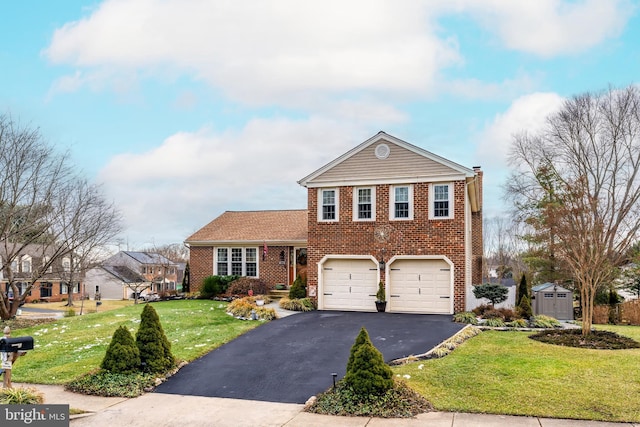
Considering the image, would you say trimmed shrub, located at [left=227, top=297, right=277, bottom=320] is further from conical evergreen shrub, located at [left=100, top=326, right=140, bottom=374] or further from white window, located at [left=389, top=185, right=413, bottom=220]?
conical evergreen shrub, located at [left=100, top=326, right=140, bottom=374]

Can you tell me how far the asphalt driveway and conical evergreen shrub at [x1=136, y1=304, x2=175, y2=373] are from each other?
0.41m

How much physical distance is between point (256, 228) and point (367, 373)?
19.6 meters

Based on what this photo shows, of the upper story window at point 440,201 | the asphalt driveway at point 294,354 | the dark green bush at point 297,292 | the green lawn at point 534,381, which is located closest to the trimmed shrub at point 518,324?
the asphalt driveway at point 294,354

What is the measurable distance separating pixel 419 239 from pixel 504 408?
11670 millimetres

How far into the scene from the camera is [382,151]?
2077 cm

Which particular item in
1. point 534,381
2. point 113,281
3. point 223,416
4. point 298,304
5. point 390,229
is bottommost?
point 113,281

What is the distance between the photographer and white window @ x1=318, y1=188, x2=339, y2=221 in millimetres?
21328

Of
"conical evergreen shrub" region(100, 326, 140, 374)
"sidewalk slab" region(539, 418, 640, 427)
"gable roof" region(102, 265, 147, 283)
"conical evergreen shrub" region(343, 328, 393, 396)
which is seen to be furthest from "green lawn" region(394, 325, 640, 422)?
"gable roof" region(102, 265, 147, 283)

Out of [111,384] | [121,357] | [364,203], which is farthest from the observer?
[364,203]

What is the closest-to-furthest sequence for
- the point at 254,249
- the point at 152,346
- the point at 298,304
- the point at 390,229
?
1. the point at 152,346
2. the point at 390,229
3. the point at 298,304
4. the point at 254,249

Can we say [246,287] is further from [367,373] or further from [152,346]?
[367,373]

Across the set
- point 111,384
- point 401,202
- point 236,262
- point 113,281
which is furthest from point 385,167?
point 113,281

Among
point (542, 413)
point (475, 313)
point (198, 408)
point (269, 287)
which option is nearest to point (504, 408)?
point (542, 413)

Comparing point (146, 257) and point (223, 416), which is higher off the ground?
point (146, 257)
